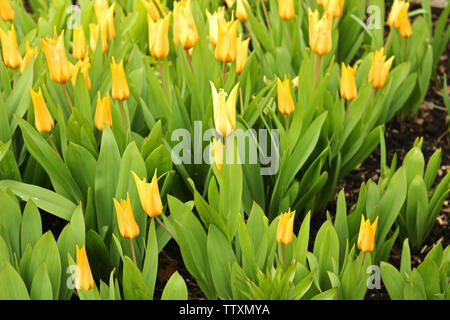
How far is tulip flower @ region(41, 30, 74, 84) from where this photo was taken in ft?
5.89

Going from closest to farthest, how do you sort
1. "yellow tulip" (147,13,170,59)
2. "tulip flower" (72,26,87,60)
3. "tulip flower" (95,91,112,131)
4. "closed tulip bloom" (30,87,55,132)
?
"closed tulip bloom" (30,87,55,132), "tulip flower" (95,91,112,131), "yellow tulip" (147,13,170,59), "tulip flower" (72,26,87,60)

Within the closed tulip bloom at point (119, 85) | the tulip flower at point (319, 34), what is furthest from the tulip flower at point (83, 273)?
the tulip flower at point (319, 34)

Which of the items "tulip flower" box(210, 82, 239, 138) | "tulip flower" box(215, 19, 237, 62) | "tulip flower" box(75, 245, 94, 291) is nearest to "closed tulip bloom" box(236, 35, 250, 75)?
"tulip flower" box(215, 19, 237, 62)

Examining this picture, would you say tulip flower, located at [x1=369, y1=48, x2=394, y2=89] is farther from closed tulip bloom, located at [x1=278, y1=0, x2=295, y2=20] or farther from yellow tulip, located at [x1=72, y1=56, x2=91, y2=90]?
yellow tulip, located at [x1=72, y1=56, x2=91, y2=90]

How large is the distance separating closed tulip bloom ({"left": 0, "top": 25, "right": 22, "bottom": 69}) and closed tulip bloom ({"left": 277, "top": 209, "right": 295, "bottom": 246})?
1.01 metres

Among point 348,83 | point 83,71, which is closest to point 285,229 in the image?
point 348,83

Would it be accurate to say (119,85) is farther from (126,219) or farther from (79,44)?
(126,219)

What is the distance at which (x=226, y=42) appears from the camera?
6.32 feet

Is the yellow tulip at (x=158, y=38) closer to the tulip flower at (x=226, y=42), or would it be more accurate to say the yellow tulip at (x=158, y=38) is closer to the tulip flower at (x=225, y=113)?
the tulip flower at (x=226, y=42)

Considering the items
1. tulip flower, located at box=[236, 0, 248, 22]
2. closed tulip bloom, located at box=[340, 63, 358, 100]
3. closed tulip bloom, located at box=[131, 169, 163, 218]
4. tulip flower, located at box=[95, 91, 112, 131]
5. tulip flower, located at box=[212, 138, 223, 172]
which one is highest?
tulip flower, located at box=[236, 0, 248, 22]

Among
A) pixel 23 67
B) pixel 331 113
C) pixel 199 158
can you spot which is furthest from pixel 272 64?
pixel 23 67

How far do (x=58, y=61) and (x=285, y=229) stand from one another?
812 mm

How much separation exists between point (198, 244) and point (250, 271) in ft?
0.57
